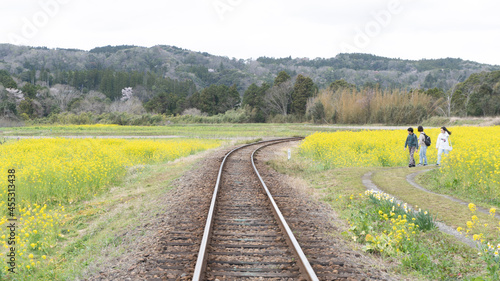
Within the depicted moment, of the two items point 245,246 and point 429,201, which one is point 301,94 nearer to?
point 429,201

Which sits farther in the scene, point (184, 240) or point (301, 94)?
point (301, 94)

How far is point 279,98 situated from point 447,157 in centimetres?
7411

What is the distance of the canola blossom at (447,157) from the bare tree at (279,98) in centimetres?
6082

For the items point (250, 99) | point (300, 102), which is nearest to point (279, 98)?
point (300, 102)

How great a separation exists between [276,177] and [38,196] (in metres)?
7.65

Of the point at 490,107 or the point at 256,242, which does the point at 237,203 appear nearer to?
the point at 256,242

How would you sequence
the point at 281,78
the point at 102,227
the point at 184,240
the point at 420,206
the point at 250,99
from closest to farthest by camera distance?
the point at 184,240
the point at 102,227
the point at 420,206
the point at 250,99
the point at 281,78

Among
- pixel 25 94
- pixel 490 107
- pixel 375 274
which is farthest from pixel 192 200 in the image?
pixel 25 94

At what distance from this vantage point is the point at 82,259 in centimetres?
602

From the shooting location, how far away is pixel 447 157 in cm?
1200

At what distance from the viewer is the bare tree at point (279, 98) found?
85.3 meters

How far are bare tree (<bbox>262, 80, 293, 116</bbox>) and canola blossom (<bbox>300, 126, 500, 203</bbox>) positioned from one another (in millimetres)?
60819

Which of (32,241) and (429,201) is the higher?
(429,201)

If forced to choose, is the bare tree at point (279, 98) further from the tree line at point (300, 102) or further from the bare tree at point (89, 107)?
the bare tree at point (89, 107)
